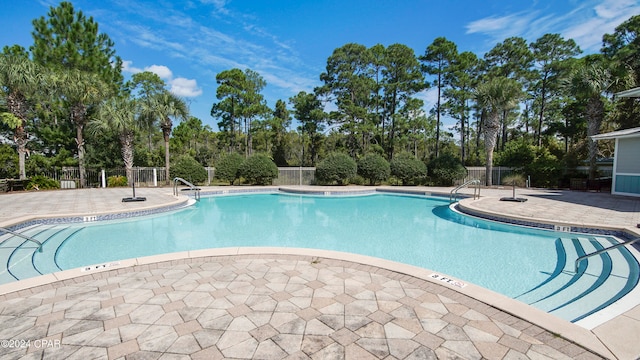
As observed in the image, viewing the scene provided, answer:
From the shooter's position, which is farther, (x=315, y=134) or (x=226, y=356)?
(x=315, y=134)

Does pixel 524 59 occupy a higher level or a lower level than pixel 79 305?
higher

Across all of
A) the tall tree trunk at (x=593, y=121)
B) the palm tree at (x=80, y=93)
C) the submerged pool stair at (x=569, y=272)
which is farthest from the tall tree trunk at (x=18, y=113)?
the tall tree trunk at (x=593, y=121)

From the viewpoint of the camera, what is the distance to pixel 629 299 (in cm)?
297

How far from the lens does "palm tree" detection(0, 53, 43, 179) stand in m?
12.8

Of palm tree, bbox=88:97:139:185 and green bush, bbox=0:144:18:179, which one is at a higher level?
palm tree, bbox=88:97:139:185

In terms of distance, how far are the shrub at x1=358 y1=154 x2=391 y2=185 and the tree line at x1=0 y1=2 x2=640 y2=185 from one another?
3.84 metres

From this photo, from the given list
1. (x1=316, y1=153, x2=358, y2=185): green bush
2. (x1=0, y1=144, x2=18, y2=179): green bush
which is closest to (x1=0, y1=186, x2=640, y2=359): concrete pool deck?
(x1=316, y1=153, x2=358, y2=185): green bush

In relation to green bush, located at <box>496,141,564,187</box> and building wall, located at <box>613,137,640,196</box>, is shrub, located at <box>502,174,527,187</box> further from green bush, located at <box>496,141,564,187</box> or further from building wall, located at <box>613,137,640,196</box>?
building wall, located at <box>613,137,640,196</box>

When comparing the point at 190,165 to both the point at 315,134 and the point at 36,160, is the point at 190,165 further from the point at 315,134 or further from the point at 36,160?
the point at 315,134

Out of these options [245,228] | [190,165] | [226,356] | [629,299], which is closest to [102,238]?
[245,228]

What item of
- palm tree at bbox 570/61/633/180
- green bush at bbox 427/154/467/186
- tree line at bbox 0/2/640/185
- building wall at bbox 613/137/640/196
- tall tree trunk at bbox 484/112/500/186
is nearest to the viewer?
building wall at bbox 613/137/640/196

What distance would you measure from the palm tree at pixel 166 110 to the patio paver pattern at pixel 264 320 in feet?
49.1

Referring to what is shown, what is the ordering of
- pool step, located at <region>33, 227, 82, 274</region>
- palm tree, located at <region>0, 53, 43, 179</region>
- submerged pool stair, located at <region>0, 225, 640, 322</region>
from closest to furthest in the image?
submerged pool stair, located at <region>0, 225, 640, 322</region>
pool step, located at <region>33, 227, 82, 274</region>
palm tree, located at <region>0, 53, 43, 179</region>

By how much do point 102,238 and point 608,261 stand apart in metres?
9.69
